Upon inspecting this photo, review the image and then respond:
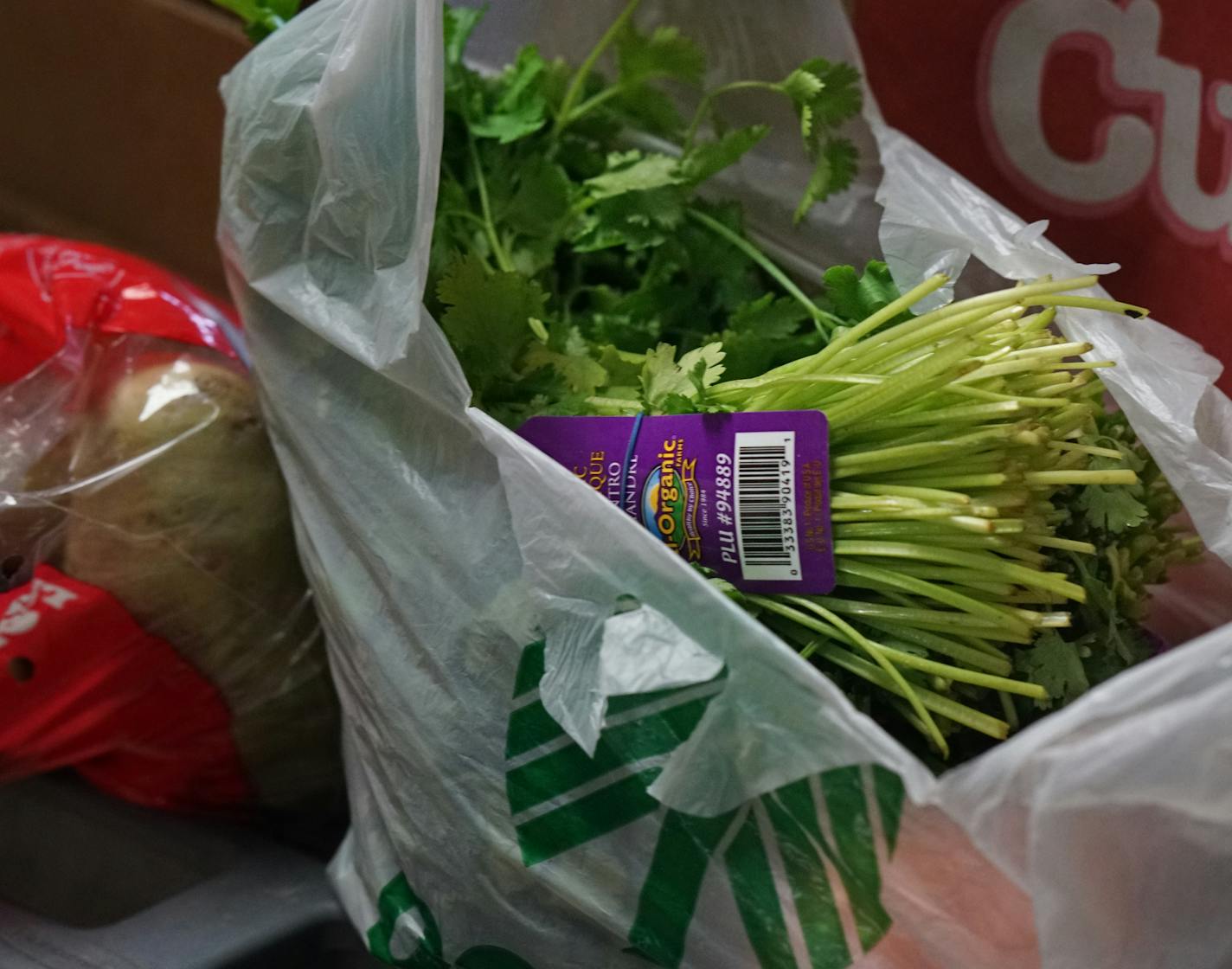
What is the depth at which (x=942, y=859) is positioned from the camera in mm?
450

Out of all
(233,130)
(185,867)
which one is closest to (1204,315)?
(233,130)

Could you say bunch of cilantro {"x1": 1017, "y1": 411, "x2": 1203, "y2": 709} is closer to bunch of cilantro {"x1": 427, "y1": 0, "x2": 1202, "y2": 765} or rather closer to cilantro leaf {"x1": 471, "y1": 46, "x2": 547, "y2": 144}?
bunch of cilantro {"x1": 427, "y1": 0, "x2": 1202, "y2": 765}

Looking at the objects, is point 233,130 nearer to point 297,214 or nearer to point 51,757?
point 297,214

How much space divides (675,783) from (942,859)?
11cm

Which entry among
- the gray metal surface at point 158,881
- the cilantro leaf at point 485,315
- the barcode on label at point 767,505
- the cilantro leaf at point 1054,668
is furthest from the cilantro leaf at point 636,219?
the gray metal surface at point 158,881

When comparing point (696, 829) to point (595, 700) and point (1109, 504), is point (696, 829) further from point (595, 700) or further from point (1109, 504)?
point (1109, 504)

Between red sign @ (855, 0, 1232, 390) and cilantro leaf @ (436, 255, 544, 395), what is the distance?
378 millimetres

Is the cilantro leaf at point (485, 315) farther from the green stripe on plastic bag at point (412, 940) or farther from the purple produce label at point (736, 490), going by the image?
the green stripe on plastic bag at point (412, 940)

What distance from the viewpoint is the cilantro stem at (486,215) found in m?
0.71

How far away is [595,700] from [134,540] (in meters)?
0.37

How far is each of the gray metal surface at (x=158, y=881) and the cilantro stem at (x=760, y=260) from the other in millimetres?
513

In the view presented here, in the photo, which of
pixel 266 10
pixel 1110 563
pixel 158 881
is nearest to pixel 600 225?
pixel 266 10

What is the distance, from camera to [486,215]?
0.72m

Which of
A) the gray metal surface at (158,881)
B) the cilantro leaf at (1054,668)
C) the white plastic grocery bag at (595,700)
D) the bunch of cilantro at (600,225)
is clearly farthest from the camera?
the gray metal surface at (158,881)
